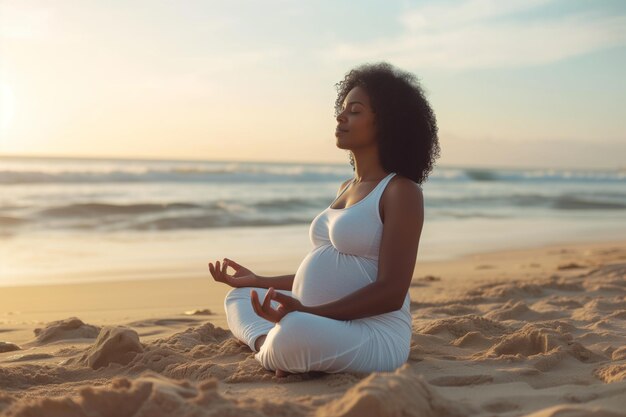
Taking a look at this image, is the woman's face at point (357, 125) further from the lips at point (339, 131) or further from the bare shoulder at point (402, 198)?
the bare shoulder at point (402, 198)

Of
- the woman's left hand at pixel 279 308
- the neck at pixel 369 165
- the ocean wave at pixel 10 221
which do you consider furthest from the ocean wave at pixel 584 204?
the woman's left hand at pixel 279 308

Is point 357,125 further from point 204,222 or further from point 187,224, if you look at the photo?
point 204,222

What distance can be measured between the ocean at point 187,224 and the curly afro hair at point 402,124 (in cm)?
496

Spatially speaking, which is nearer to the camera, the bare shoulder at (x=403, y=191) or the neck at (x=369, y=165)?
the bare shoulder at (x=403, y=191)

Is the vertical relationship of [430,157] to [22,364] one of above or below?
above

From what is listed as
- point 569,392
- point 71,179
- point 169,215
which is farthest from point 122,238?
point 71,179

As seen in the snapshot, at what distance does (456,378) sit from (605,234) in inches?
461

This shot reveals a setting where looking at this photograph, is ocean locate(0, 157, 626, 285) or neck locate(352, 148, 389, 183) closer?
neck locate(352, 148, 389, 183)

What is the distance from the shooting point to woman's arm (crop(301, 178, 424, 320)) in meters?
3.36

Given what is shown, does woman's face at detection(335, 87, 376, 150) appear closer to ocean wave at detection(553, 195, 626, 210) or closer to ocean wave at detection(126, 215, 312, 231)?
ocean wave at detection(126, 215, 312, 231)

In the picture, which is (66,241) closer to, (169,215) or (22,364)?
(169,215)

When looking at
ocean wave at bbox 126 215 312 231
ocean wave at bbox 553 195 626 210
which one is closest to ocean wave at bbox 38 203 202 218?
ocean wave at bbox 126 215 312 231

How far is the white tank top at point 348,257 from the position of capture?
349 cm

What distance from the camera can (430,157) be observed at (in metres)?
3.77
